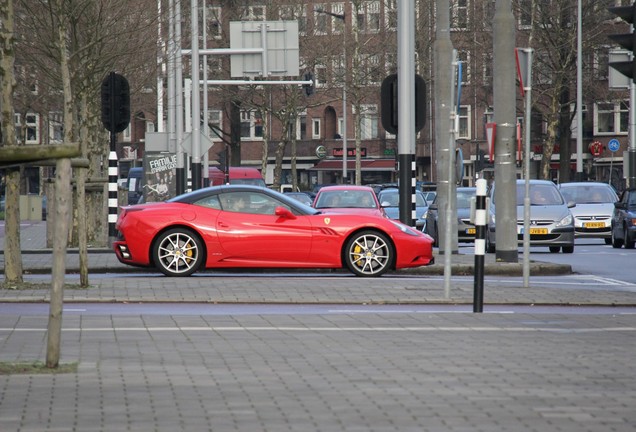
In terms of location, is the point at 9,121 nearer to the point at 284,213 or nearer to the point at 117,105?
the point at 284,213

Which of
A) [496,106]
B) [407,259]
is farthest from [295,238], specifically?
[496,106]

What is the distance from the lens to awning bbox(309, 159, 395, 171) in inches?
3615

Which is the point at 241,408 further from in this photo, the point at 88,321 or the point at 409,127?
the point at 409,127

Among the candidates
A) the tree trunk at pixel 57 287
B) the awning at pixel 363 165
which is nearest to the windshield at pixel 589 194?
the tree trunk at pixel 57 287

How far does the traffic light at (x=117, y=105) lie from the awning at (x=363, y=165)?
2662 inches

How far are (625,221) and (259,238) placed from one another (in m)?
15.6

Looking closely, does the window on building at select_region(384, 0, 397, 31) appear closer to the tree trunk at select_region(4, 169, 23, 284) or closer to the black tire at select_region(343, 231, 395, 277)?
the black tire at select_region(343, 231, 395, 277)

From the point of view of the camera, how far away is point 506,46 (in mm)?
21859

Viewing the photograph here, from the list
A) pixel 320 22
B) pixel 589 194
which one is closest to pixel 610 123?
pixel 320 22

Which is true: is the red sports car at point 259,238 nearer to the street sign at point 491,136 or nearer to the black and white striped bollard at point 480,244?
the street sign at point 491,136

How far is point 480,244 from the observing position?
1355 cm

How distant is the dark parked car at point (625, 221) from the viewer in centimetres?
3269

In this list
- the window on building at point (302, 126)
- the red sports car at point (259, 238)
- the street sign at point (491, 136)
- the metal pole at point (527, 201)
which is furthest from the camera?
the window on building at point (302, 126)

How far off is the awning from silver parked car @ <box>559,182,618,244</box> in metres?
53.5
